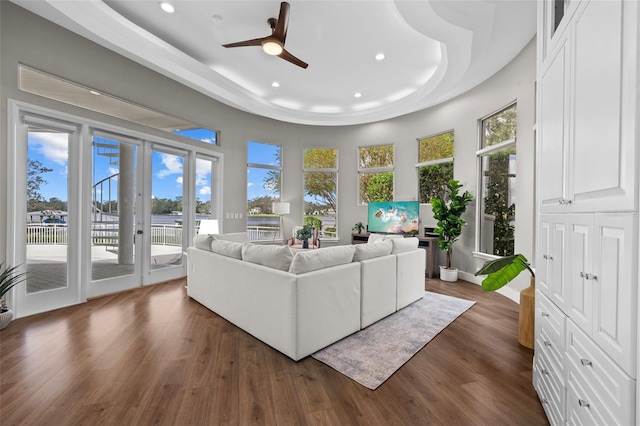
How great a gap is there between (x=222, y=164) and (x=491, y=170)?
5095 mm

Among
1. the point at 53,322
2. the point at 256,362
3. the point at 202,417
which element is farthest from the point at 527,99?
the point at 53,322

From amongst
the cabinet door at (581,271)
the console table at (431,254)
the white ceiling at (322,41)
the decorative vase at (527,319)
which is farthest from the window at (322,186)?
the cabinet door at (581,271)

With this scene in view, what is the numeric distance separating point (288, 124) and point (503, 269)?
571 centimetres

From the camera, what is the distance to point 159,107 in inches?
177

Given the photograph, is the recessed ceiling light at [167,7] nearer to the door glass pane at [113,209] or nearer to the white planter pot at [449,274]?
the door glass pane at [113,209]

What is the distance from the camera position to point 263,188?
6.72 metres

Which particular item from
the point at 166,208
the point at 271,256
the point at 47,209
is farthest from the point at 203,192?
the point at 271,256

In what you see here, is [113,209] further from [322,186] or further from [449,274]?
[449,274]

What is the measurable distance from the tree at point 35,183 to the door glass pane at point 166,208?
1358mm

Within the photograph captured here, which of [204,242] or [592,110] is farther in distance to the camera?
[204,242]

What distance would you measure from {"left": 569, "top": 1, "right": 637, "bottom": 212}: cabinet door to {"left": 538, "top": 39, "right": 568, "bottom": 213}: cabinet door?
11 centimetres

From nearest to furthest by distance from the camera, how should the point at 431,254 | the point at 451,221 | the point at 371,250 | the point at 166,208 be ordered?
the point at 371,250 < the point at 166,208 < the point at 451,221 < the point at 431,254

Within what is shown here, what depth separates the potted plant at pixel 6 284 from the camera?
273cm

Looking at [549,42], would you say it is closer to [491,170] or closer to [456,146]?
[491,170]
